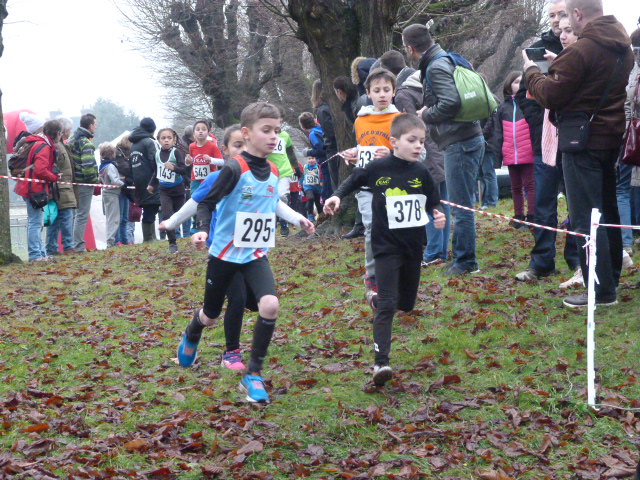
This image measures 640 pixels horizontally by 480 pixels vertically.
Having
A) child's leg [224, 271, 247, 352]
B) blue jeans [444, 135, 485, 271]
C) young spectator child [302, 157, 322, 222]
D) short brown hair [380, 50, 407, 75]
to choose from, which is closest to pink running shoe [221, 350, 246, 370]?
child's leg [224, 271, 247, 352]

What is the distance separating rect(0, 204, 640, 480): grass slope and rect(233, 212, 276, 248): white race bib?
1116 millimetres

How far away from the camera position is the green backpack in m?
8.58

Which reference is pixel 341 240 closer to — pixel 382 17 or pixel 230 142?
pixel 382 17

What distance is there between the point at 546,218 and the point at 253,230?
12.1 feet

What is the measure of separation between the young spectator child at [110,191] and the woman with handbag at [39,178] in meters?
2.18

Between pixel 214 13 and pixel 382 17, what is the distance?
17.4 m

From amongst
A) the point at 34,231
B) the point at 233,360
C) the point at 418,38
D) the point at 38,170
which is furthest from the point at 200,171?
the point at 233,360

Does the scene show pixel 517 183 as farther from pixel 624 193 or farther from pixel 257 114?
pixel 257 114

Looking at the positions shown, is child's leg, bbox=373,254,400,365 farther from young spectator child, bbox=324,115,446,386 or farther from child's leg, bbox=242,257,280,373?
child's leg, bbox=242,257,280,373

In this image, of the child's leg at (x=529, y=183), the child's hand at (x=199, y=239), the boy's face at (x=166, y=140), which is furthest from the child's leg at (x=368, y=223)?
the boy's face at (x=166, y=140)

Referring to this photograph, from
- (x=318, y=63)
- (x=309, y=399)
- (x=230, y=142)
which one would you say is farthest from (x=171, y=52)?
(x=309, y=399)

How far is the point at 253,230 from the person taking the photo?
591 cm

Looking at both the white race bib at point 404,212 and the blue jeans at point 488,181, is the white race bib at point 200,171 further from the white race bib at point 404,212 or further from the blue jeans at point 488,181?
the white race bib at point 404,212

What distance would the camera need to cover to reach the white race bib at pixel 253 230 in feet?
19.2
